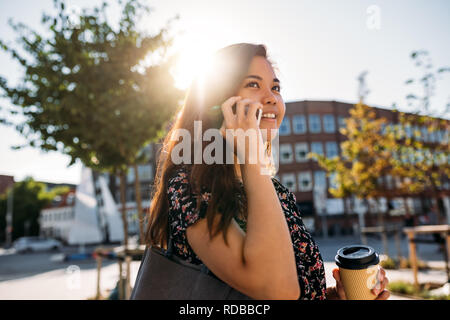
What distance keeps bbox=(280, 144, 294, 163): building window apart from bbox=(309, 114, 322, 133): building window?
3.01 m

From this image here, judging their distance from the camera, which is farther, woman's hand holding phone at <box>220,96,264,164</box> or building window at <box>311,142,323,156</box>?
building window at <box>311,142,323,156</box>

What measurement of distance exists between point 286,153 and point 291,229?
36.0 m

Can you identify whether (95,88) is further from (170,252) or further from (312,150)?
(312,150)

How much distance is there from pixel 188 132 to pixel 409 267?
9.95 metres

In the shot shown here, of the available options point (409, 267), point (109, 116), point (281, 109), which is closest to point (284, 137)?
point (409, 267)

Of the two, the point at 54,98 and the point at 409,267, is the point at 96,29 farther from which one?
the point at 409,267

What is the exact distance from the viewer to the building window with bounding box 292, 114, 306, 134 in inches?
1427

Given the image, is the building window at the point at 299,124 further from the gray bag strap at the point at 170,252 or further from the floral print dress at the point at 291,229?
the gray bag strap at the point at 170,252

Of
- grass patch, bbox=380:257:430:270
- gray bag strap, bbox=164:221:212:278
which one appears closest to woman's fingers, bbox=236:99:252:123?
gray bag strap, bbox=164:221:212:278

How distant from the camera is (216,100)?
1265mm

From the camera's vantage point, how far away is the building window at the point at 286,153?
36.2 meters

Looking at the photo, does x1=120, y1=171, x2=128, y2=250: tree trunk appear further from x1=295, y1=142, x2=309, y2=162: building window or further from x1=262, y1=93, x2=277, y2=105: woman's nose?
x1=295, y1=142, x2=309, y2=162: building window
